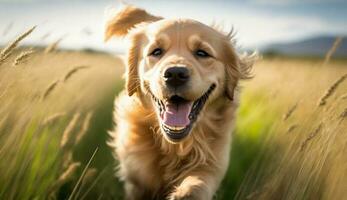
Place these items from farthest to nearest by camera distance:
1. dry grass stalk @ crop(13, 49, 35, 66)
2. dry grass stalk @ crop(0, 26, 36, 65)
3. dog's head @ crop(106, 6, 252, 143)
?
dog's head @ crop(106, 6, 252, 143) → dry grass stalk @ crop(13, 49, 35, 66) → dry grass stalk @ crop(0, 26, 36, 65)

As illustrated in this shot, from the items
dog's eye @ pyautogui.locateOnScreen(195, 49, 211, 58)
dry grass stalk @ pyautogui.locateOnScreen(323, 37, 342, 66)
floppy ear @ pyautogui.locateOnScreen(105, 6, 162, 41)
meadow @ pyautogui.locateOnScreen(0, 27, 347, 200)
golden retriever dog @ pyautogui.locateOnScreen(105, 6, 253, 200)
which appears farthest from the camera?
floppy ear @ pyautogui.locateOnScreen(105, 6, 162, 41)

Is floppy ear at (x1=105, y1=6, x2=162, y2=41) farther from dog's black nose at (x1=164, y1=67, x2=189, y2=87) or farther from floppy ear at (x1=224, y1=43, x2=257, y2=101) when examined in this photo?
dog's black nose at (x1=164, y1=67, x2=189, y2=87)

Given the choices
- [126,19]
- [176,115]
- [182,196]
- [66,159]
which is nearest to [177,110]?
[176,115]

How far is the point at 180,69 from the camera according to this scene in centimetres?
393

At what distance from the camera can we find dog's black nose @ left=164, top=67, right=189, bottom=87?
3939 mm

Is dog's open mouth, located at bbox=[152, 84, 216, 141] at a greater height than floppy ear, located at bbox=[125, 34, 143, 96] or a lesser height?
lesser

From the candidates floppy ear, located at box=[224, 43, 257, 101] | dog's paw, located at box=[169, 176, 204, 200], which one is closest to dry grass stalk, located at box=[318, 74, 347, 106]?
floppy ear, located at box=[224, 43, 257, 101]

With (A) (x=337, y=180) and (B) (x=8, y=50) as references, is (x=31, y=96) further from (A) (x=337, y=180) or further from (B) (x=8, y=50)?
(A) (x=337, y=180)

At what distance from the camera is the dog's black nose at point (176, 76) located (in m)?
3.94

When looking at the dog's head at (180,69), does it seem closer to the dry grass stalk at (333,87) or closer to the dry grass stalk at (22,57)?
the dry grass stalk at (333,87)

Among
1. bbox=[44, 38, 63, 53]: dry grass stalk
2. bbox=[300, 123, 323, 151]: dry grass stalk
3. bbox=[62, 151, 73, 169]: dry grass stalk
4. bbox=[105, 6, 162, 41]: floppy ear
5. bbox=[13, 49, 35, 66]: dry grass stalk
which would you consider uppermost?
bbox=[13, 49, 35, 66]: dry grass stalk

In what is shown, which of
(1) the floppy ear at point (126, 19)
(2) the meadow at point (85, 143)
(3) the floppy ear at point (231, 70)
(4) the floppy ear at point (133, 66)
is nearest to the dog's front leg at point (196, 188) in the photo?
(2) the meadow at point (85, 143)

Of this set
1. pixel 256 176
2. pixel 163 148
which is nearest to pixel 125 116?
pixel 163 148

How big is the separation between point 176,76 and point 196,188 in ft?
2.52
